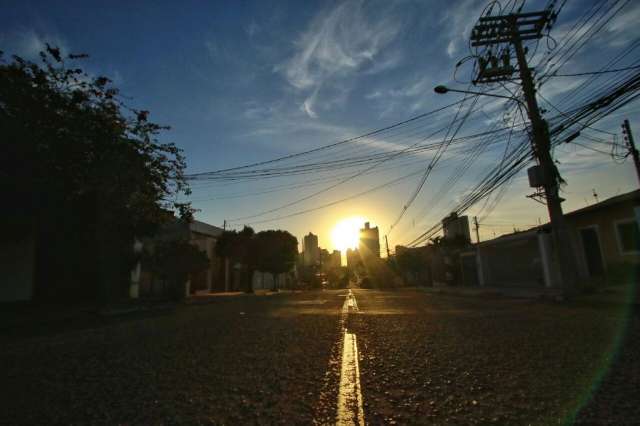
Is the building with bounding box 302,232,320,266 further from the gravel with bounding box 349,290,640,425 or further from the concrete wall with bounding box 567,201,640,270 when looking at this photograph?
the gravel with bounding box 349,290,640,425

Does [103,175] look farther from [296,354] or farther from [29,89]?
[296,354]

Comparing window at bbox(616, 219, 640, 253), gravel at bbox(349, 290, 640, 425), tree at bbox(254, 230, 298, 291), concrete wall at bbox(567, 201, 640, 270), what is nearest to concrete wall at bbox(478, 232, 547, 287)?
concrete wall at bbox(567, 201, 640, 270)

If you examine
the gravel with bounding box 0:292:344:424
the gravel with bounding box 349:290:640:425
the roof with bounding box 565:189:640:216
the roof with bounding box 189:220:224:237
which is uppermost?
the roof with bounding box 189:220:224:237

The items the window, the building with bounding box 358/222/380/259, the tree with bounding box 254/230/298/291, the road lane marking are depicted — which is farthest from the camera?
the building with bounding box 358/222/380/259

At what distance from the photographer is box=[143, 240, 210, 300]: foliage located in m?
21.3

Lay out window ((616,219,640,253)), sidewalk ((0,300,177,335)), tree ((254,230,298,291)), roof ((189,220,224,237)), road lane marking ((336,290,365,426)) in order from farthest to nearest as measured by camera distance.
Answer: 1. tree ((254,230,298,291))
2. roof ((189,220,224,237))
3. window ((616,219,640,253))
4. sidewalk ((0,300,177,335))
5. road lane marking ((336,290,365,426))

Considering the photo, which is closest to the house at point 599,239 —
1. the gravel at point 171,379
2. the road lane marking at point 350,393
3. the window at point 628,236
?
the window at point 628,236

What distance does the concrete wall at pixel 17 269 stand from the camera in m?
14.3

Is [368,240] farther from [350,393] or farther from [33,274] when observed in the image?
[350,393]

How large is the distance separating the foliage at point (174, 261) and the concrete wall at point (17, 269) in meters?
6.18

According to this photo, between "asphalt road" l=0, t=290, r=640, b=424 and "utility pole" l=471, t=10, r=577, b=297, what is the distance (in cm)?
811

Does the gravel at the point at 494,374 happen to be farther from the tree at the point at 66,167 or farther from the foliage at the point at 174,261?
the foliage at the point at 174,261

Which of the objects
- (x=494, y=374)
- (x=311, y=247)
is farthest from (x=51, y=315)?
(x=311, y=247)

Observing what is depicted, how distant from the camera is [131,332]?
7504 millimetres
